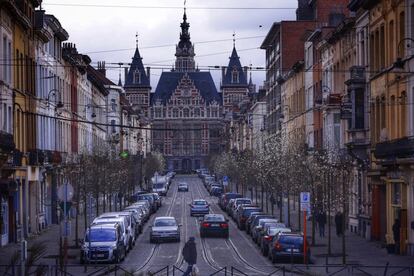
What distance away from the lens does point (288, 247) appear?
43.8 meters

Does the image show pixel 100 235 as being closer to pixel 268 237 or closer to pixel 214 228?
pixel 268 237

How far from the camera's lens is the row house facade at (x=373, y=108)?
45.4 meters

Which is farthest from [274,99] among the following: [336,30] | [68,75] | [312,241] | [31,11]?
[312,241]

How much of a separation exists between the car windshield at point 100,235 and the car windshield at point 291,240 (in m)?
6.54

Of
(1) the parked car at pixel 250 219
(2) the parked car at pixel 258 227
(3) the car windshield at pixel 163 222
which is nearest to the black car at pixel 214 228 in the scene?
(1) the parked car at pixel 250 219

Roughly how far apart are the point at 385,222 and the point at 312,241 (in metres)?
3.42

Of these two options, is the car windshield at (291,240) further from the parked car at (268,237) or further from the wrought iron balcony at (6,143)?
the wrought iron balcony at (6,143)

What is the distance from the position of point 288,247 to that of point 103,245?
6.99 meters

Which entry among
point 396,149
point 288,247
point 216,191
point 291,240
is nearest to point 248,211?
point 396,149

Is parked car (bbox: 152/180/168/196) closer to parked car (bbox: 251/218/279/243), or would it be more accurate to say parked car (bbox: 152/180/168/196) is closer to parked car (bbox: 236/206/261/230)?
parked car (bbox: 236/206/261/230)

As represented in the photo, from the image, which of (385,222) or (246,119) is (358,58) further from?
(246,119)

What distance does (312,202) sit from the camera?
185 ft

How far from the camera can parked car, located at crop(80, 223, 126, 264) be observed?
144 feet

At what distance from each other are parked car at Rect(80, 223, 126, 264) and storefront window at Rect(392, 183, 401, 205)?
11.4 meters
